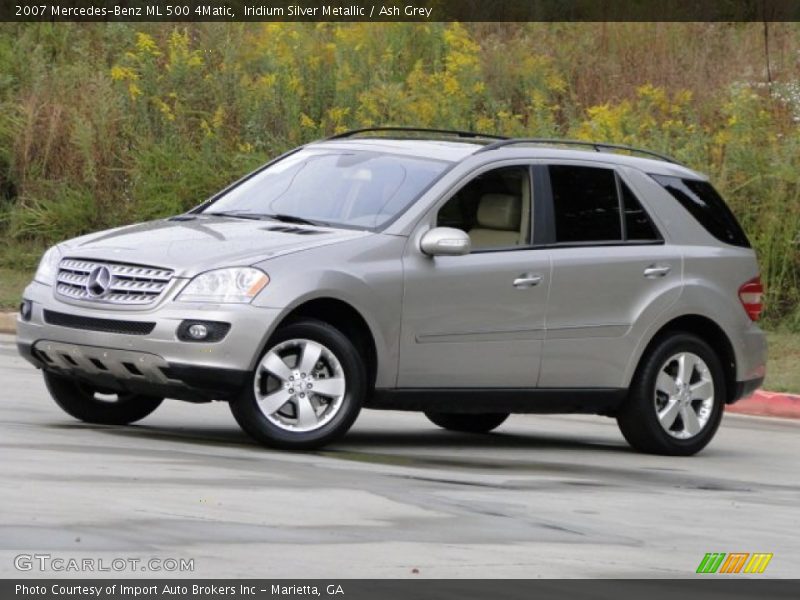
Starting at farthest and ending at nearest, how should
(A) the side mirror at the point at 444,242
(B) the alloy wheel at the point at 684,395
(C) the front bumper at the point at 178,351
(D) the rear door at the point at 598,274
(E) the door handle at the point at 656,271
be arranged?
(B) the alloy wheel at the point at 684,395, (E) the door handle at the point at 656,271, (D) the rear door at the point at 598,274, (A) the side mirror at the point at 444,242, (C) the front bumper at the point at 178,351

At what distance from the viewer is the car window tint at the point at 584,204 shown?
40.1 feet

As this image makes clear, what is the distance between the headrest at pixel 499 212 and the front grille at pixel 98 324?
2.28 m

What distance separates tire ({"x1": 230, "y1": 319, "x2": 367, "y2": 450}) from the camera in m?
10.8

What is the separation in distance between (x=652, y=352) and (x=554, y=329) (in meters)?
0.87

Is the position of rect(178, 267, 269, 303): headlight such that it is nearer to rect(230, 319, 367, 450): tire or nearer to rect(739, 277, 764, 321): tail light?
rect(230, 319, 367, 450): tire

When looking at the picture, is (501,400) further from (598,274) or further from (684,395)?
(684,395)

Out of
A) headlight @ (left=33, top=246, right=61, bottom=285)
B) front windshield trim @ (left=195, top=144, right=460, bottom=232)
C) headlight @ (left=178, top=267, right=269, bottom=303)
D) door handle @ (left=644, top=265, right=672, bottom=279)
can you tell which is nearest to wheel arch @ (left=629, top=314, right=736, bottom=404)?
door handle @ (left=644, top=265, right=672, bottom=279)

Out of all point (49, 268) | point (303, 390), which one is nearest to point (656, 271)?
point (303, 390)

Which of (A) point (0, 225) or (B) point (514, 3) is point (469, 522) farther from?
(B) point (514, 3)

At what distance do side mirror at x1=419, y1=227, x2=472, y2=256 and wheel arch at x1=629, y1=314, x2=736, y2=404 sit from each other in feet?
6.09

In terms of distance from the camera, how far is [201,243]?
35.9 ft

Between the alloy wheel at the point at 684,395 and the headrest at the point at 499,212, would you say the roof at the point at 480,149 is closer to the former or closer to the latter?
the headrest at the point at 499,212

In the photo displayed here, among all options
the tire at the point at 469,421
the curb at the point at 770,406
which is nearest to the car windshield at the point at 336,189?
the tire at the point at 469,421
